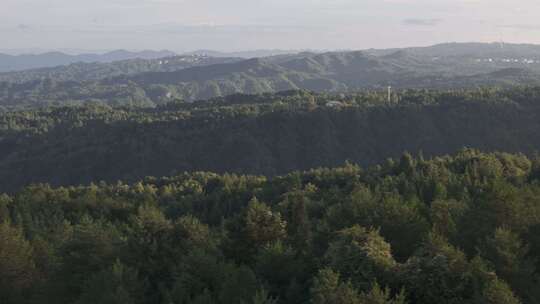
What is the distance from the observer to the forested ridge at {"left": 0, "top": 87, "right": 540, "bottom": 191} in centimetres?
12281

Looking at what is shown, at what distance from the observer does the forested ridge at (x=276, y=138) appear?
123 meters

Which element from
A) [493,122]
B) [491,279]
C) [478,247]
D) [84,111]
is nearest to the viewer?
[491,279]

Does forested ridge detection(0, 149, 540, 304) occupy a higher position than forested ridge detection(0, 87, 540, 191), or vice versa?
forested ridge detection(0, 149, 540, 304)

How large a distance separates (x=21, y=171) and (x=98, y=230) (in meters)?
107

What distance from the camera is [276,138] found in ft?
435

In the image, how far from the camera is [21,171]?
12600 cm

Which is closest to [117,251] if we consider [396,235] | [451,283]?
[396,235]

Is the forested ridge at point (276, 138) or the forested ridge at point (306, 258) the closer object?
the forested ridge at point (306, 258)

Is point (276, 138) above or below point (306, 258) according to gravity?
below

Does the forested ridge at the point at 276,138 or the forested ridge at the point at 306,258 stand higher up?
the forested ridge at the point at 306,258

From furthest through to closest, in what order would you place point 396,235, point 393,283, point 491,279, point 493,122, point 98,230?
point 493,122 < point 98,230 < point 396,235 < point 393,283 < point 491,279

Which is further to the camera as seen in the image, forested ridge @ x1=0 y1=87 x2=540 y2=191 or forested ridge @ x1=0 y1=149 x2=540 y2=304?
forested ridge @ x1=0 y1=87 x2=540 y2=191

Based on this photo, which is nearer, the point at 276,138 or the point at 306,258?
the point at 306,258

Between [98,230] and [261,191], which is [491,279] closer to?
[98,230]
